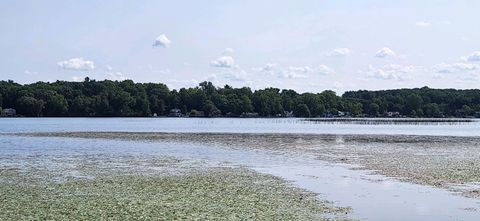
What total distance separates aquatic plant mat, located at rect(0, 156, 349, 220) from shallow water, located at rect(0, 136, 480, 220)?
0.86 metres

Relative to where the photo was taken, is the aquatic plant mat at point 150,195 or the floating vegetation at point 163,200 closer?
the floating vegetation at point 163,200

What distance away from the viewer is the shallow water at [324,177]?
19453 mm

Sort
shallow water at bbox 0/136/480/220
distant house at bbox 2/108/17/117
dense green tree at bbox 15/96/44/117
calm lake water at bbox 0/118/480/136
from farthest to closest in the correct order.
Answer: distant house at bbox 2/108/17/117 → dense green tree at bbox 15/96/44/117 → calm lake water at bbox 0/118/480/136 → shallow water at bbox 0/136/480/220

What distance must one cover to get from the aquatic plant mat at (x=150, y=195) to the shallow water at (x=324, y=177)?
2.81 feet

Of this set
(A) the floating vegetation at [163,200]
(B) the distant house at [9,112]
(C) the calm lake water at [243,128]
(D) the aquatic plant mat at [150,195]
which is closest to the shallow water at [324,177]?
(D) the aquatic plant mat at [150,195]

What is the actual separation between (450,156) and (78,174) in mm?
24715

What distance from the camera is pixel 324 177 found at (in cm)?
2839

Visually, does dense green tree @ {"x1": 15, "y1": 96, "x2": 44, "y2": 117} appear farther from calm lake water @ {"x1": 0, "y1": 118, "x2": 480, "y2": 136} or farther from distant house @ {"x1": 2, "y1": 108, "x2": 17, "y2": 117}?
calm lake water @ {"x1": 0, "y1": 118, "x2": 480, "y2": 136}

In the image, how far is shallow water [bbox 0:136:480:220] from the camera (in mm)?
19453

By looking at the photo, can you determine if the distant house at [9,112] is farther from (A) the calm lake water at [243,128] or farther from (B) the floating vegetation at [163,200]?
(B) the floating vegetation at [163,200]

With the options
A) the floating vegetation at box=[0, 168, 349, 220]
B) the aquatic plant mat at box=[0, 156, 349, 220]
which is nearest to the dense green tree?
the aquatic plant mat at box=[0, 156, 349, 220]

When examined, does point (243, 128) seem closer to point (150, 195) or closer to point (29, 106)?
point (150, 195)

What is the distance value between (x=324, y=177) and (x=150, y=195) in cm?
935

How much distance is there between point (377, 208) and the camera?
65.2ft
